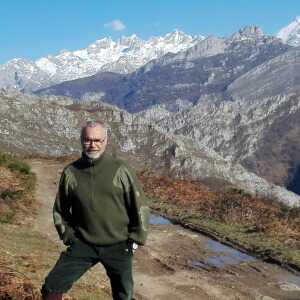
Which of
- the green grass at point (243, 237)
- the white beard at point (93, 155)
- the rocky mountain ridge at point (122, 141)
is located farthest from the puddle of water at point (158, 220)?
the rocky mountain ridge at point (122, 141)

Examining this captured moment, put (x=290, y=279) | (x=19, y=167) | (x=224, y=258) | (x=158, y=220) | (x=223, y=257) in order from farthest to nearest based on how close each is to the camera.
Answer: (x=19, y=167), (x=158, y=220), (x=223, y=257), (x=224, y=258), (x=290, y=279)

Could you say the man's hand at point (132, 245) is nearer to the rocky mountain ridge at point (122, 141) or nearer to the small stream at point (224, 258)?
the small stream at point (224, 258)

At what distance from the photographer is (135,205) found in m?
8.40

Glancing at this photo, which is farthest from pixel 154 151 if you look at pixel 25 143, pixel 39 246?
pixel 39 246

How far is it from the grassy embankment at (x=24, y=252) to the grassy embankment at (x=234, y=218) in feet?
22.5

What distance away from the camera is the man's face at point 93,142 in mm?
8250

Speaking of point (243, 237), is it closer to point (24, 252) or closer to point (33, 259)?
point (24, 252)

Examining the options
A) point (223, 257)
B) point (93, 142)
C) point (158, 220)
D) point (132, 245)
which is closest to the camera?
point (93, 142)

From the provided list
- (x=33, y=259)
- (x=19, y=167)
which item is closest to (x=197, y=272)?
(x=33, y=259)

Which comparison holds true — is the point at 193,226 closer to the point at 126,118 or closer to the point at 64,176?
the point at 64,176

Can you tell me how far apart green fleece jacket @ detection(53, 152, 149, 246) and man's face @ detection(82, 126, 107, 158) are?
12cm

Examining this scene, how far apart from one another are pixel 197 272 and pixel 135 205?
30.8 ft

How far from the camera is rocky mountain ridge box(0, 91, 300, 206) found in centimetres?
7094

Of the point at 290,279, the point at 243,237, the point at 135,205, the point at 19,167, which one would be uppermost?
the point at 135,205
